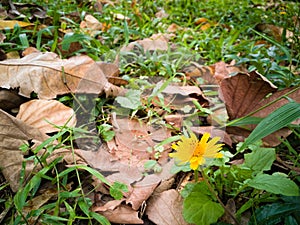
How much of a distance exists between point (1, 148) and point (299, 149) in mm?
883

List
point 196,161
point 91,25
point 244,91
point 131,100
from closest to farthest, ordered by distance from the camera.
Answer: point 196,161 → point 244,91 → point 131,100 → point 91,25

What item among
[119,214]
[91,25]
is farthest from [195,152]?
[91,25]

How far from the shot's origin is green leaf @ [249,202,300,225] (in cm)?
76

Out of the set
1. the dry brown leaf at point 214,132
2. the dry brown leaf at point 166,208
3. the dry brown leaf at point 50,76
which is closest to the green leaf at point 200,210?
the dry brown leaf at point 166,208

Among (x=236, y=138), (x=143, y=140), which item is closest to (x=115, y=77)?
(x=143, y=140)

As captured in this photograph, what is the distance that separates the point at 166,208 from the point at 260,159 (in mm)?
274

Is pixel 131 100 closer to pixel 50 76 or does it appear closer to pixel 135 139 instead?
pixel 135 139

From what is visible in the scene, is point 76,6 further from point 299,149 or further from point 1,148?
point 299,149

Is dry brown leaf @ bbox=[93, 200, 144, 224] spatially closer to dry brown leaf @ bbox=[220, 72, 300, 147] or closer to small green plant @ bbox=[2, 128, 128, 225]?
small green plant @ bbox=[2, 128, 128, 225]

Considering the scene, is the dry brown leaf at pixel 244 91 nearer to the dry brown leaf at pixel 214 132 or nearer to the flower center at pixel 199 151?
the dry brown leaf at pixel 214 132

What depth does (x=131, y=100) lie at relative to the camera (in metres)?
1.22

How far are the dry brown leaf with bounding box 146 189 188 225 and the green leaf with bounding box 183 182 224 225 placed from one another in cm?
5

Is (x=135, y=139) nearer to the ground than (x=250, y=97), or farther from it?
nearer to the ground

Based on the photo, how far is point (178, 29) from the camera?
7.15 feet
